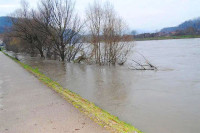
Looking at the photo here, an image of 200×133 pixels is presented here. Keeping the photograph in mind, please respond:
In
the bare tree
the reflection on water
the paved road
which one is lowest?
the reflection on water

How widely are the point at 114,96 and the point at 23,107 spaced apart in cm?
460

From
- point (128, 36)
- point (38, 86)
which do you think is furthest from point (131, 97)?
point (128, 36)

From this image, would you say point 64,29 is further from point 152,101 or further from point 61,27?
point 152,101

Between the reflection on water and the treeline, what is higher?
the treeline

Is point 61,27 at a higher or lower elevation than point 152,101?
higher

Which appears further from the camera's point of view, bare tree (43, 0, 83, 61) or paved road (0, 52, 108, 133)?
bare tree (43, 0, 83, 61)

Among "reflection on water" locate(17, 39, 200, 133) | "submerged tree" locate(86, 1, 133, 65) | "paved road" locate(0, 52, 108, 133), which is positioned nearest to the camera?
"paved road" locate(0, 52, 108, 133)

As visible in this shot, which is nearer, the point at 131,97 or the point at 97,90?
the point at 131,97

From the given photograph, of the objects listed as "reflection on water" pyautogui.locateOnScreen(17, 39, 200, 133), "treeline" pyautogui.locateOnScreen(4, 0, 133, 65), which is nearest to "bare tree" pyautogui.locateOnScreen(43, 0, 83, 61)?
"treeline" pyautogui.locateOnScreen(4, 0, 133, 65)

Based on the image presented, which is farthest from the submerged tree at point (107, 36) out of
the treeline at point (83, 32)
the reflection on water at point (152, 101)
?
the reflection on water at point (152, 101)

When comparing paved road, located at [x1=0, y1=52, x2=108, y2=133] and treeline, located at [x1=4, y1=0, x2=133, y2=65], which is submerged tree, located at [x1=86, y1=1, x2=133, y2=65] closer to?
treeline, located at [x1=4, y1=0, x2=133, y2=65]

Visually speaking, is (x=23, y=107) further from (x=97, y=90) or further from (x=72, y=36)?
(x=72, y=36)

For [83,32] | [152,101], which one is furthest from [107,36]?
[152,101]

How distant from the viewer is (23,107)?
612 cm
